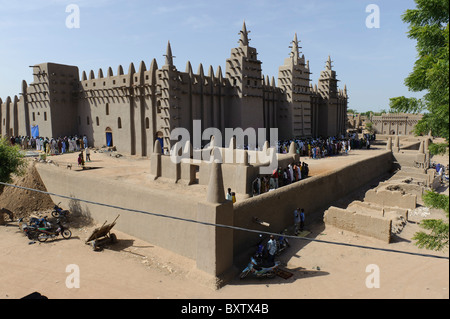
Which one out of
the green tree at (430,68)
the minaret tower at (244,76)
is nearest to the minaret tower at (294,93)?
the minaret tower at (244,76)

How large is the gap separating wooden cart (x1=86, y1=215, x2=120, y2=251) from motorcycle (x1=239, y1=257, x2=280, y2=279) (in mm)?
6838

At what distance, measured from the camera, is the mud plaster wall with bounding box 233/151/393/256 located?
12141mm

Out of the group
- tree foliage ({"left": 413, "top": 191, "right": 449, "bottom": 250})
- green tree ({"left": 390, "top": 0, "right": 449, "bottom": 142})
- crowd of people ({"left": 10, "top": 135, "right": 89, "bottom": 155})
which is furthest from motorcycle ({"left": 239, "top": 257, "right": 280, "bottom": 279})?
crowd of people ({"left": 10, "top": 135, "right": 89, "bottom": 155})

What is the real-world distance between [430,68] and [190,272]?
9.47 meters

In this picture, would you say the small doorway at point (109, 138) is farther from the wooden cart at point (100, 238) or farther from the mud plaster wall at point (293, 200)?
the mud plaster wall at point (293, 200)

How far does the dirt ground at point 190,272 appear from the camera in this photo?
32.8 ft

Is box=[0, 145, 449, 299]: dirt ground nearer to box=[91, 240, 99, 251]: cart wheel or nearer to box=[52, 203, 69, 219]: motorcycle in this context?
box=[91, 240, 99, 251]: cart wheel

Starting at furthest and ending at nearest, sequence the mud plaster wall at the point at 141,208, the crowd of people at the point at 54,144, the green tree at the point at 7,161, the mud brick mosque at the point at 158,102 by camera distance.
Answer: the crowd of people at the point at 54,144 < the mud brick mosque at the point at 158,102 < the green tree at the point at 7,161 < the mud plaster wall at the point at 141,208

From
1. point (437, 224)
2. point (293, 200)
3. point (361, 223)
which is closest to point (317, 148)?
point (293, 200)

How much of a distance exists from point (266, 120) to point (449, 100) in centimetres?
3185

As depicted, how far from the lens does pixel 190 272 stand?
448 inches

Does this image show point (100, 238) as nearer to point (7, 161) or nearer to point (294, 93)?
point (7, 161)

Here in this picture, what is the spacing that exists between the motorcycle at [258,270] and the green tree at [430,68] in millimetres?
6649

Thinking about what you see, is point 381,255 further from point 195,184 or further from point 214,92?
point 214,92
